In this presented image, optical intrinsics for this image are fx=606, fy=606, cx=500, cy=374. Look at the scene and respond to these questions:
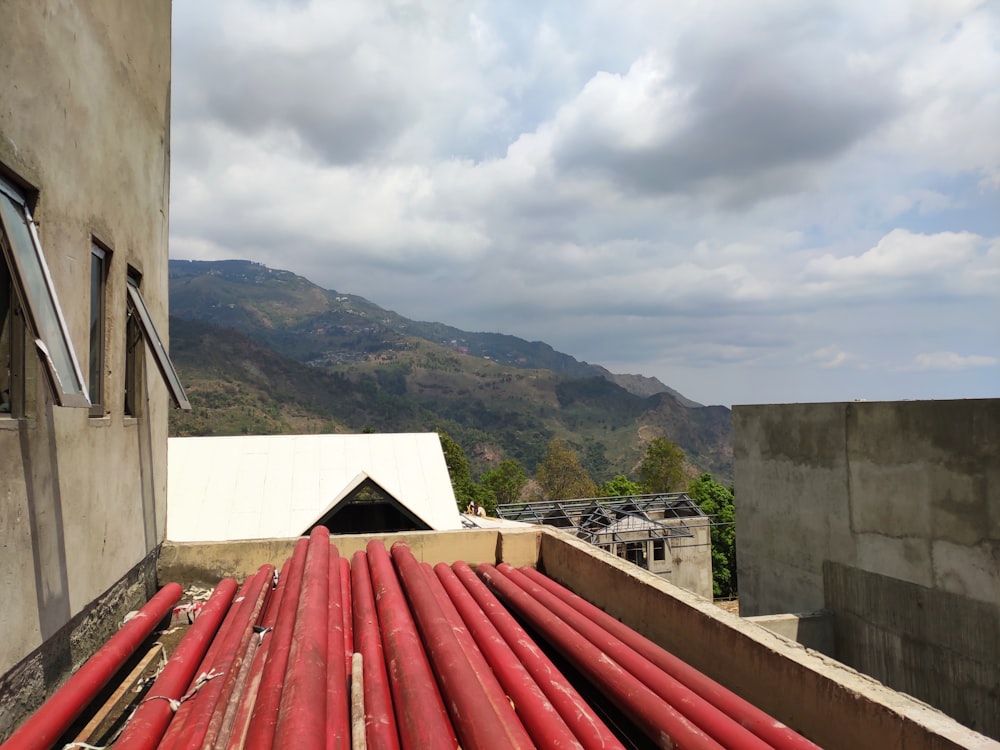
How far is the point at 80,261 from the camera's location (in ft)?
14.7

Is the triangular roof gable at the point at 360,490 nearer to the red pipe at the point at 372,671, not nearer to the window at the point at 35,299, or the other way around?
the red pipe at the point at 372,671

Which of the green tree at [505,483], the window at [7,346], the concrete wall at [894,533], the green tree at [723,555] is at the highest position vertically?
the window at [7,346]

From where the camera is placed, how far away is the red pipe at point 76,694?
3.14m

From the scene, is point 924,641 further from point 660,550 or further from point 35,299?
point 660,550

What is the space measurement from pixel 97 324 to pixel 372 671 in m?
3.65

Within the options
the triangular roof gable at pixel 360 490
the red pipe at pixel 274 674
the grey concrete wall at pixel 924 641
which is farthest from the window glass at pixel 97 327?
the grey concrete wall at pixel 924 641

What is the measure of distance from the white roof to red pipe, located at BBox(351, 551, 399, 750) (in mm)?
9185

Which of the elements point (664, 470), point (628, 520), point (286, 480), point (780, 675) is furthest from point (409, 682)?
point (664, 470)

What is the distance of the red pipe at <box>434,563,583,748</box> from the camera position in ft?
10.4

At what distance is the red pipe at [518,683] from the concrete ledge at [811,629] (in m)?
7.06

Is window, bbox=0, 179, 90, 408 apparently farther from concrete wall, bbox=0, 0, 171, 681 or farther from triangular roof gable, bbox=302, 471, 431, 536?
triangular roof gable, bbox=302, 471, 431, 536

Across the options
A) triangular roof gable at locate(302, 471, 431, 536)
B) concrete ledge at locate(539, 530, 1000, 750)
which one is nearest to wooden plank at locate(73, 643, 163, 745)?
concrete ledge at locate(539, 530, 1000, 750)

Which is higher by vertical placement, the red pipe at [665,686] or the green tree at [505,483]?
the red pipe at [665,686]

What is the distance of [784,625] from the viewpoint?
10328 mm
